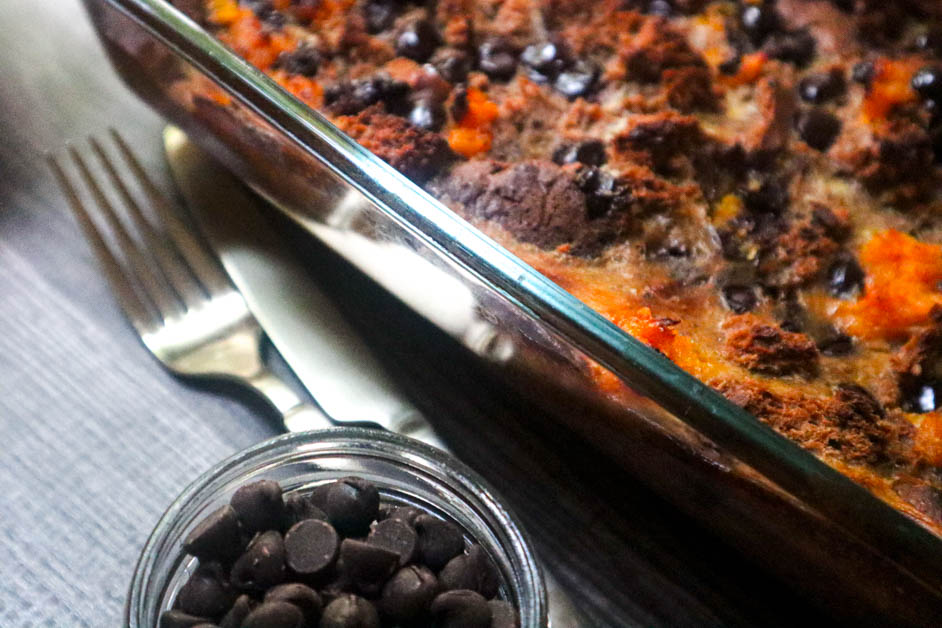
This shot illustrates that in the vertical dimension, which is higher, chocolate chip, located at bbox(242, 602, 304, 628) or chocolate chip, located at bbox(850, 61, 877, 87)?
chocolate chip, located at bbox(850, 61, 877, 87)

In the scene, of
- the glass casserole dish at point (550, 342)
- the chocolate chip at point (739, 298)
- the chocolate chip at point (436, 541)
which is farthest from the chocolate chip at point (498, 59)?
the chocolate chip at point (436, 541)

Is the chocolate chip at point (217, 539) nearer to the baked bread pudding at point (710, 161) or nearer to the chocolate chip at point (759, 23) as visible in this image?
the baked bread pudding at point (710, 161)

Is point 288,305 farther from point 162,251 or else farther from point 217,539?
point 217,539

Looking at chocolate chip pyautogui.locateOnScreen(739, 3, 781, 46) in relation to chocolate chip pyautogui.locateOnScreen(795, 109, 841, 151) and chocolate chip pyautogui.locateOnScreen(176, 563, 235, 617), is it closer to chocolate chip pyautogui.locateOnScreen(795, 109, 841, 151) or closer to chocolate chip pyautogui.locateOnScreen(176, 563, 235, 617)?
chocolate chip pyautogui.locateOnScreen(795, 109, 841, 151)

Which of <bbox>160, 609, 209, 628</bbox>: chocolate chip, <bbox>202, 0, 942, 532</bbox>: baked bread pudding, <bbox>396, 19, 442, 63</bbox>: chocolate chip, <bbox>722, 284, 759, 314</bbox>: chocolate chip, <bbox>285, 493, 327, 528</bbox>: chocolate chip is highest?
<bbox>396, 19, 442, 63</bbox>: chocolate chip

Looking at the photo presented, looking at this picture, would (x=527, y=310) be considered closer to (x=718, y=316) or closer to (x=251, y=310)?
(x=718, y=316)

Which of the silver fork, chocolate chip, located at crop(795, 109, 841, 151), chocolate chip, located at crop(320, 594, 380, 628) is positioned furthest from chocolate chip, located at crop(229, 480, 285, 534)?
chocolate chip, located at crop(795, 109, 841, 151)

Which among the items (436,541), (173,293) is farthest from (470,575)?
(173,293)
